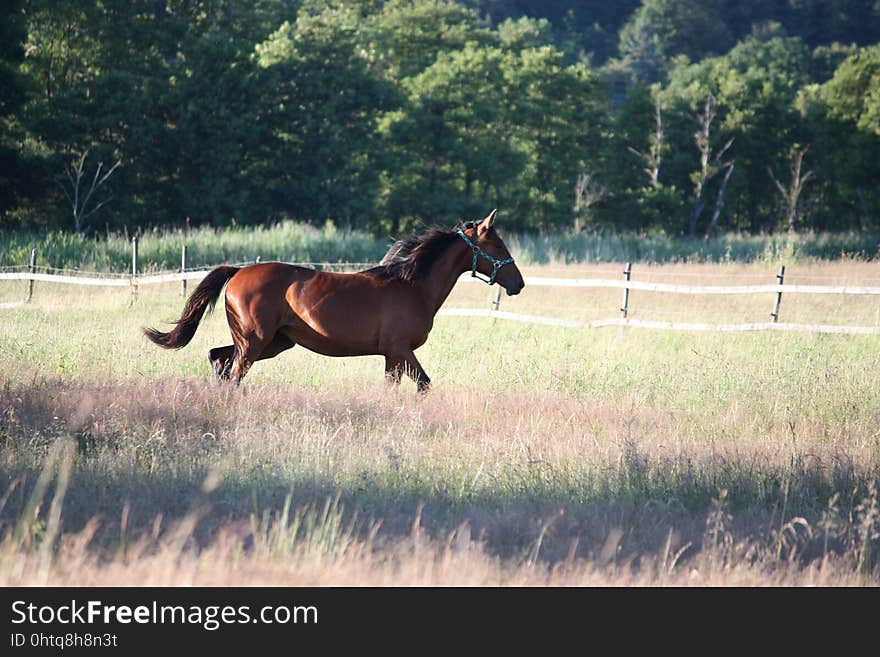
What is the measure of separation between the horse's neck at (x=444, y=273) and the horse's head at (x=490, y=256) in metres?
0.08

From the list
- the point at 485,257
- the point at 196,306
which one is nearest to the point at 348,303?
the point at 485,257

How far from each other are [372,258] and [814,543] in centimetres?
Result: 2310

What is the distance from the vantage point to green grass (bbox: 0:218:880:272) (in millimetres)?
22906

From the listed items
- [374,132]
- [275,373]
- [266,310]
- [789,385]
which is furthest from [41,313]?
[374,132]

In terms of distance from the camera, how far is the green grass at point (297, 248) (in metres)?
22.9

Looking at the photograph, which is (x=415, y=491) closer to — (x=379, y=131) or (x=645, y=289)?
(x=645, y=289)

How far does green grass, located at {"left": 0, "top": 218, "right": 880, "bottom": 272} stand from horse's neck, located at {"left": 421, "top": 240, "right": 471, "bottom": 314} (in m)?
8.94

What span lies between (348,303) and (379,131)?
33.7m

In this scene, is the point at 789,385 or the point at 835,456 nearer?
the point at 835,456

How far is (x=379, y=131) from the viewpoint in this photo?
41406mm

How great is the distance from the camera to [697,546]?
211 inches

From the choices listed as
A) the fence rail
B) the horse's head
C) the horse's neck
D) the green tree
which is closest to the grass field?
the horse's neck

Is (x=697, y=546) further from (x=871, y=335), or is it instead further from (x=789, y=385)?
(x=871, y=335)

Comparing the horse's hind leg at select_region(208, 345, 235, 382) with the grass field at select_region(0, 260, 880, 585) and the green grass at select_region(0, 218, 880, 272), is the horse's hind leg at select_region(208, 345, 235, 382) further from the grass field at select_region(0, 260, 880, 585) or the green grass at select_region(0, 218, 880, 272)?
the green grass at select_region(0, 218, 880, 272)
